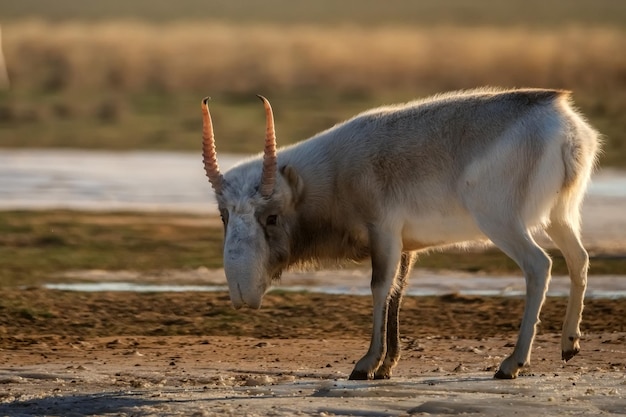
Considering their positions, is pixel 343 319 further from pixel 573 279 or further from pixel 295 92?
pixel 295 92

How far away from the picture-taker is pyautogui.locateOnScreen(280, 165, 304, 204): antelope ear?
26.9 feet

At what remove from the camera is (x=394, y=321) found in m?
8.45

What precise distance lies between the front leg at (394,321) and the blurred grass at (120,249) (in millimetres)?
4033

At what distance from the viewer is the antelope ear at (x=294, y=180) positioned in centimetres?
821

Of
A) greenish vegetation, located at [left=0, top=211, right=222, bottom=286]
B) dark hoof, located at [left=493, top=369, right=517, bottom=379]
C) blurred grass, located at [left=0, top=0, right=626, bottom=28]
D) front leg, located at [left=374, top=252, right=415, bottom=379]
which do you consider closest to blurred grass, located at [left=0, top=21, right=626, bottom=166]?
greenish vegetation, located at [left=0, top=211, right=222, bottom=286]

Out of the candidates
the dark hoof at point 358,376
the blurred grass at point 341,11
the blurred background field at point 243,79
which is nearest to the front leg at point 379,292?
the dark hoof at point 358,376

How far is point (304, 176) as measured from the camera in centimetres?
829

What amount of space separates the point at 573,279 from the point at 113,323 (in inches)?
134

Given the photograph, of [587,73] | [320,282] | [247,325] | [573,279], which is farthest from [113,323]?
[587,73]

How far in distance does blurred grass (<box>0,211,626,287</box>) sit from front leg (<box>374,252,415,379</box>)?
4.03 metres

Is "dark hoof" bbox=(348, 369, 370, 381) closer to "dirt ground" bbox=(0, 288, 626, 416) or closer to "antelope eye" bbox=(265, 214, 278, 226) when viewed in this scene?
"dirt ground" bbox=(0, 288, 626, 416)

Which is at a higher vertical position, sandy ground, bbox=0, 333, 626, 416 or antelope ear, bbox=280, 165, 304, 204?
antelope ear, bbox=280, 165, 304, 204

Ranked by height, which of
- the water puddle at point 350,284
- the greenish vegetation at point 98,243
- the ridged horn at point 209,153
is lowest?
the greenish vegetation at point 98,243

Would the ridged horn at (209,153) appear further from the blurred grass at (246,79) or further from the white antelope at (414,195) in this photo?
the blurred grass at (246,79)
